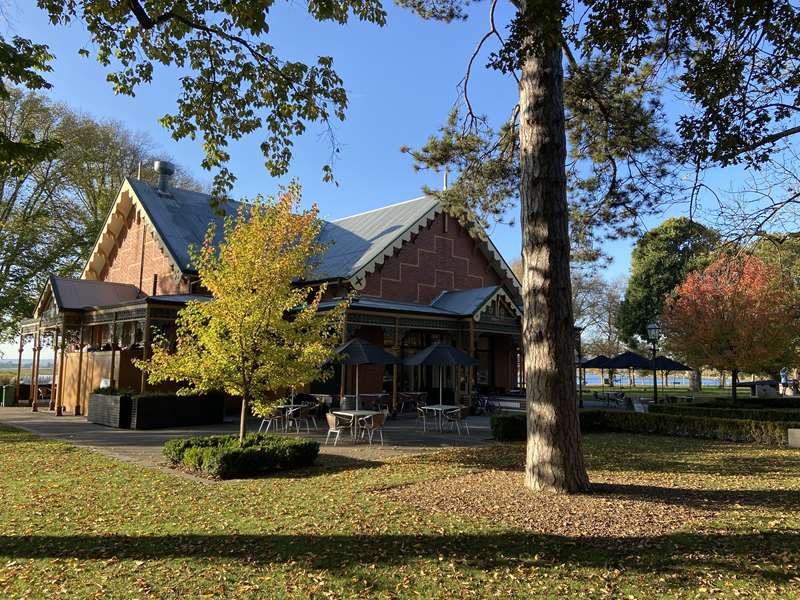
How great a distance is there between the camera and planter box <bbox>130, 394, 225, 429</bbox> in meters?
17.4

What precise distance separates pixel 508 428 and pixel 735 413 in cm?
914

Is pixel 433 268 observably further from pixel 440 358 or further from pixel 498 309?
pixel 440 358

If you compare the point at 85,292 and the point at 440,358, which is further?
the point at 85,292

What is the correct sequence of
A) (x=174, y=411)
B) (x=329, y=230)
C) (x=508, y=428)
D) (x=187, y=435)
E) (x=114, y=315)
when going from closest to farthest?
(x=508, y=428)
(x=187, y=435)
(x=174, y=411)
(x=114, y=315)
(x=329, y=230)

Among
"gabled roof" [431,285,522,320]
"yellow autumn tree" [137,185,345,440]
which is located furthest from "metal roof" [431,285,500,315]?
"yellow autumn tree" [137,185,345,440]

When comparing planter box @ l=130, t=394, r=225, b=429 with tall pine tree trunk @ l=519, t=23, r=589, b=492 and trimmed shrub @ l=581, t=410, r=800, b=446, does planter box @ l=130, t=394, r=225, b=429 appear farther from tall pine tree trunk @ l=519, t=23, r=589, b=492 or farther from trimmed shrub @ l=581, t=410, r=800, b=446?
tall pine tree trunk @ l=519, t=23, r=589, b=492

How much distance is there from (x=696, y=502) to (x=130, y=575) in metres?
7.10

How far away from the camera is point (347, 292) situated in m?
23.4

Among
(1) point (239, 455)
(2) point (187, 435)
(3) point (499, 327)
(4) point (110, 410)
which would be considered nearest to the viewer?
(1) point (239, 455)

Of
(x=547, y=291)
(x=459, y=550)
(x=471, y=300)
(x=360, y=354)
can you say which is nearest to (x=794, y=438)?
(x=547, y=291)

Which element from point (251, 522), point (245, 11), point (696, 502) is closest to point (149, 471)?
point (251, 522)

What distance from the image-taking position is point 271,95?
9.48 metres

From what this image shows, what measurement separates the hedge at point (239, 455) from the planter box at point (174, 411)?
625 cm

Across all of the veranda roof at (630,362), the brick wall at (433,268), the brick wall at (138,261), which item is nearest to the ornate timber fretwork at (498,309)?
the brick wall at (433,268)
